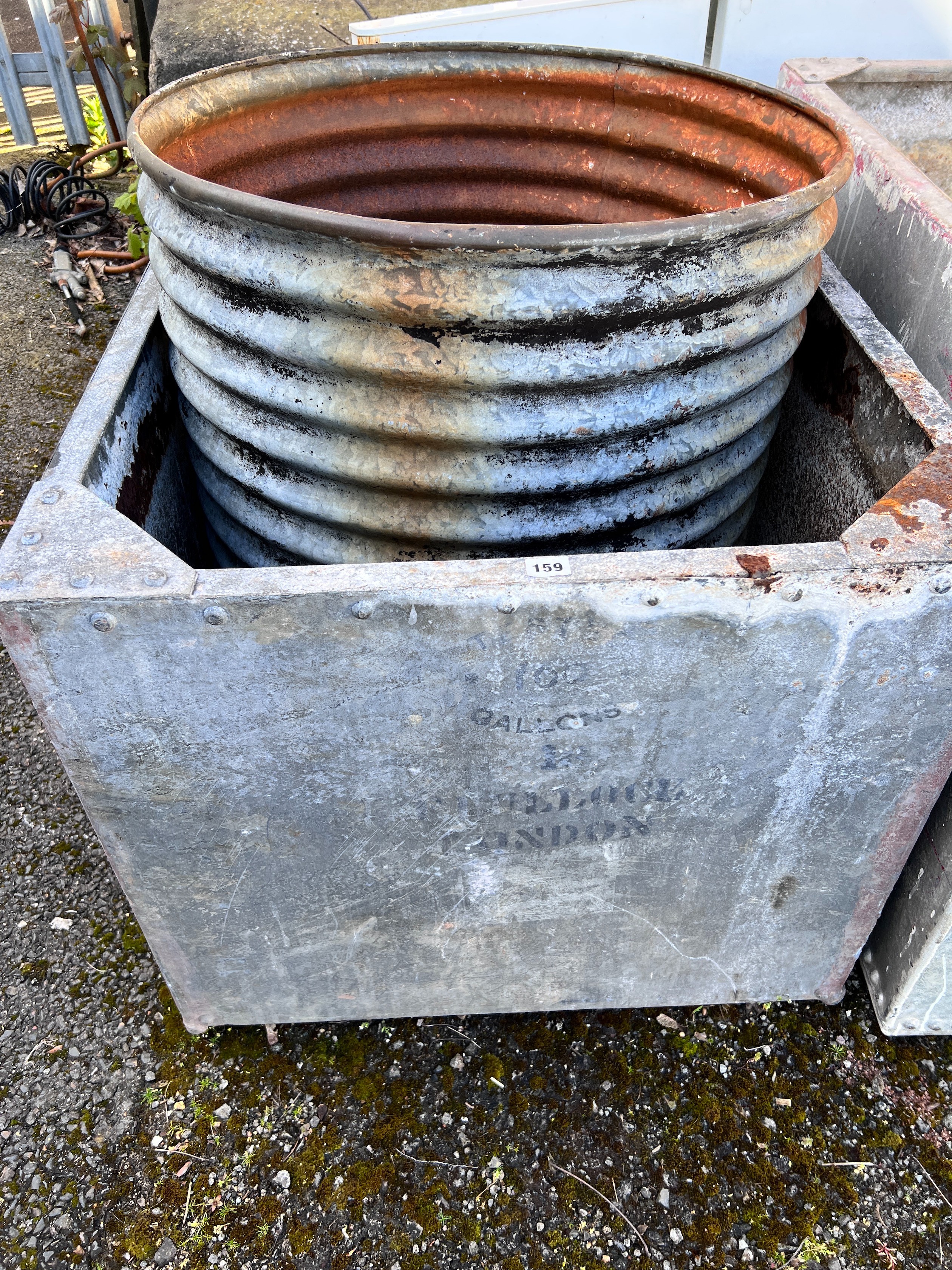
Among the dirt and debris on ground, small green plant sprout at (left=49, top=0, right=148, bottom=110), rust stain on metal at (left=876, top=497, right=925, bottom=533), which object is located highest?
rust stain on metal at (left=876, top=497, right=925, bottom=533)

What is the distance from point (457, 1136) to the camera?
1.69 meters

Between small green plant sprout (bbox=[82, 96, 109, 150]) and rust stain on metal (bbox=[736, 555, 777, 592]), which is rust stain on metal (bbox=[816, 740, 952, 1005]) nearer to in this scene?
rust stain on metal (bbox=[736, 555, 777, 592])

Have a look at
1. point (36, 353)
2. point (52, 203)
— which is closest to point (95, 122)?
point (52, 203)

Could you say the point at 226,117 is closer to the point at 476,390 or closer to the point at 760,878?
the point at 476,390

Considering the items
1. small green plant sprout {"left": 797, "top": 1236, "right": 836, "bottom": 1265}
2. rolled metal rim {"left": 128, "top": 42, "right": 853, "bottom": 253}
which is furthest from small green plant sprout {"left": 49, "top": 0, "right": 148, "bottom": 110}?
small green plant sprout {"left": 797, "top": 1236, "right": 836, "bottom": 1265}

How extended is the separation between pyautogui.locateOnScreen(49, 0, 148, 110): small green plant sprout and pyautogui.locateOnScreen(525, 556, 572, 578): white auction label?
502cm

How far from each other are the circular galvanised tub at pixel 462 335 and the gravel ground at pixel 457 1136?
0.97 meters

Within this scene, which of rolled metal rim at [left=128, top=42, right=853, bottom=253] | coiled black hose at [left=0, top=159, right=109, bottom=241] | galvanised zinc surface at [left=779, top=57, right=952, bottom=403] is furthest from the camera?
coiled black hose at [left=0, top=159, right=109, bottom=241]

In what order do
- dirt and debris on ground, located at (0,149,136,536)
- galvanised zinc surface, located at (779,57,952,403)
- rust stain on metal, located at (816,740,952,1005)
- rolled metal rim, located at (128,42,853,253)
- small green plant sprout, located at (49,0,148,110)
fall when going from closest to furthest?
rolled metal rim, located at (128,42,853,253) < rust stain on metal, located at (816,740,952,1005) < galvanised zinc surface, located at (779,57,952,403) < dirt and debris on ground, located at (0,149,136,536) < small green plant sprout, located at (49,0,148,110)

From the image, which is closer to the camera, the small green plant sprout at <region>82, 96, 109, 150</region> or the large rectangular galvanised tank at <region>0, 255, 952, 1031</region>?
the large rectangular galvanised tank at <region>0, 255, 952, 1031</region>

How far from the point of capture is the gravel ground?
156 centimetres

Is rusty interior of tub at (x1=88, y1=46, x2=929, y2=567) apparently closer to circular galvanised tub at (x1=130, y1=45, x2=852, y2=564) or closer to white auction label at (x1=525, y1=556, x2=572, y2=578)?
circular galvanised tub at (x1=130, y1=45, x2=852, y2=564)

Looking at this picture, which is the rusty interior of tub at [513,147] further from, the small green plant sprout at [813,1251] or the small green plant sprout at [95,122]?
the small green plant sprout at [95,122]

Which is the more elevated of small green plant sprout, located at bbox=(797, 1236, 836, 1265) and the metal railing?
the metal railing
